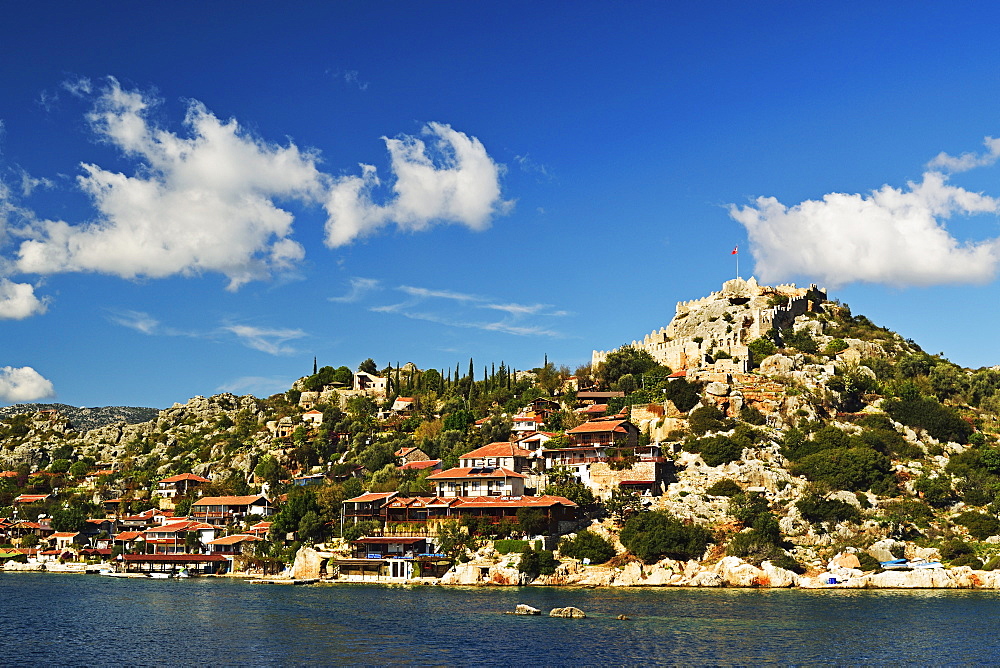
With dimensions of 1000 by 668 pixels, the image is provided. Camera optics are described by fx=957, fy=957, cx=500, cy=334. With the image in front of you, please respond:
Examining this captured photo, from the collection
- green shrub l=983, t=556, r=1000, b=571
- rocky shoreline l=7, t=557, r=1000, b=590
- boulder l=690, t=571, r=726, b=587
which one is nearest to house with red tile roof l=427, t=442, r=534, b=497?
rocky shoreline l=7, t=557, r=1000, b=590

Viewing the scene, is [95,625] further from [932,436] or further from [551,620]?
[932,436]

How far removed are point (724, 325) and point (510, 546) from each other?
6403 cm

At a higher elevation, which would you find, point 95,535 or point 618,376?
point 618,376

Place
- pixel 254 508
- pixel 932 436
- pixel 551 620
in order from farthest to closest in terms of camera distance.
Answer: pixel 254 508, pixel 932 436, pixel 551 620

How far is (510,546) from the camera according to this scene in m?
79.9

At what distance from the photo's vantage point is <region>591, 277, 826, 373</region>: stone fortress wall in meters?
128

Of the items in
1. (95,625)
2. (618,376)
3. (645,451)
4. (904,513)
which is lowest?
(95,625)

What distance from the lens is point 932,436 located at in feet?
325

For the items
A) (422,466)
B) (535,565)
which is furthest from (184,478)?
(535,565)

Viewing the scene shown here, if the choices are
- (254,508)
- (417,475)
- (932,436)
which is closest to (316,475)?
(254,508)

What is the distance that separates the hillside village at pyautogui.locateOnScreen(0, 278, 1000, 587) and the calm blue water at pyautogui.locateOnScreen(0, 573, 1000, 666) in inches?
313

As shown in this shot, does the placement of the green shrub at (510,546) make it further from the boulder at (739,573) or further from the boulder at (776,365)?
the boulder at (776,365)

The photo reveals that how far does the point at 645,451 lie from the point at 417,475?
2489 centimetres

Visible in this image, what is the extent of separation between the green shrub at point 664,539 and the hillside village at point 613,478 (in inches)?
9.4
